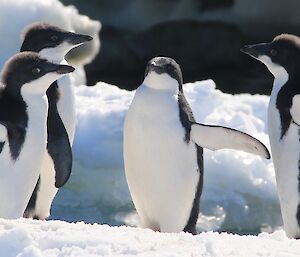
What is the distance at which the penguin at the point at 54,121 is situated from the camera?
486cm

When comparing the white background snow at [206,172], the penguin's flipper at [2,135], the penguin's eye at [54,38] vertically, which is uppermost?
the penguin's flipper at [2,135]

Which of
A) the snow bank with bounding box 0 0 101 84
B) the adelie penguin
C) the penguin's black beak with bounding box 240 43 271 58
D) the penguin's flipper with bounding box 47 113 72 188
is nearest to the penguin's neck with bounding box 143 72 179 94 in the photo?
the adelie penguin

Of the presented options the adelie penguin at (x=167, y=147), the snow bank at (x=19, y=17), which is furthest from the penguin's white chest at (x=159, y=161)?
the snow bank at (x=19, y=17)

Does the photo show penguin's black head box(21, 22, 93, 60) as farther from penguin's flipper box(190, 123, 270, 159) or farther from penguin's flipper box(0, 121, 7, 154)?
penguin's flipper box(0, 121, 7, 154)

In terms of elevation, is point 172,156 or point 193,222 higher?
point 172,156

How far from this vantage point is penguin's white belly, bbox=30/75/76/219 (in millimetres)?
5000

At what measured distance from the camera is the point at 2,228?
299 cm

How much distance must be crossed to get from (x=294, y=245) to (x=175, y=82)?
6.70 feet

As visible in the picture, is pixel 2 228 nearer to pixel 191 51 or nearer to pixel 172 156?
pixel 172 156

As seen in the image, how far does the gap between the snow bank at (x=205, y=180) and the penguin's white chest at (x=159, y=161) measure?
4.30ft

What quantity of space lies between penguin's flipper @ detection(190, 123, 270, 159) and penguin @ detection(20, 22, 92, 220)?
642mm

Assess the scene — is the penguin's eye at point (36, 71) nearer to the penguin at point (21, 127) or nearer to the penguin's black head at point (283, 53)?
the penguin at point (21, 127)

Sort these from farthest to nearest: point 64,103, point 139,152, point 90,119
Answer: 1. point 90,119
2. point 64,103
3. point 139,152

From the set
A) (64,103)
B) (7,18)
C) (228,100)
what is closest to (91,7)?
(7,18)
